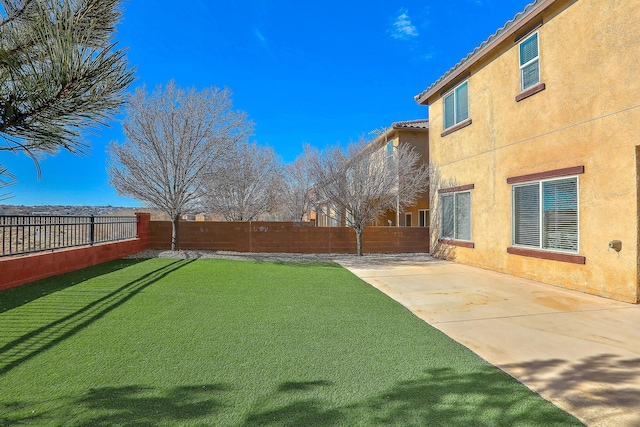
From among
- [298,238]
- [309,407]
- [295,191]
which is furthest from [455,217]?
[295,191]

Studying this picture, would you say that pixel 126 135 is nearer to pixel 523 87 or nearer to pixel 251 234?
pixel 251 234

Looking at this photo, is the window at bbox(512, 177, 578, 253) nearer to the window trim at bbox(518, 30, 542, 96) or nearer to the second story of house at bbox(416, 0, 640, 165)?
the second story of house at bbox(416, 0, 640, 165)

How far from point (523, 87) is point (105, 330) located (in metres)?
9.83

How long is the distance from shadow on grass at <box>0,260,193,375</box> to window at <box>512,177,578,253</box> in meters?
8.63

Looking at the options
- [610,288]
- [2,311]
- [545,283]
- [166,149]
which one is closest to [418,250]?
[545,283]

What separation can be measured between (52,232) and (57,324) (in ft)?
15.7

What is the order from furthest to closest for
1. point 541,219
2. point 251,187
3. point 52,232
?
point 251,187
point 52,232
point 541,219

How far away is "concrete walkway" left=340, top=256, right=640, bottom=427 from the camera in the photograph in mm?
2845

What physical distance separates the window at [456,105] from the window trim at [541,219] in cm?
321

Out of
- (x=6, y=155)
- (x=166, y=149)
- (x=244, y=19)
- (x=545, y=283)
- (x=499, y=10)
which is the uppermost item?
(x=244, y=19)

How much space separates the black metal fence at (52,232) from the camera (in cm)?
667

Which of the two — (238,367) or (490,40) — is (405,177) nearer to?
(490,40)

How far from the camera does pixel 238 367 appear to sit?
10.6 ft

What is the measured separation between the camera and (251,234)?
1455 centimetres
